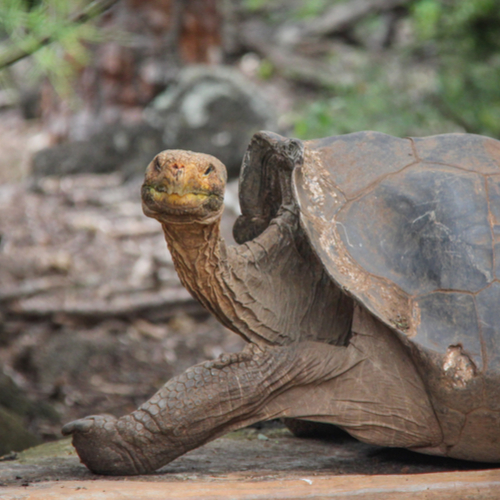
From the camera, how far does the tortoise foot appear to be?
91.6 inches

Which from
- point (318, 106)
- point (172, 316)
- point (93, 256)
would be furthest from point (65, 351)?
point (318, 106)

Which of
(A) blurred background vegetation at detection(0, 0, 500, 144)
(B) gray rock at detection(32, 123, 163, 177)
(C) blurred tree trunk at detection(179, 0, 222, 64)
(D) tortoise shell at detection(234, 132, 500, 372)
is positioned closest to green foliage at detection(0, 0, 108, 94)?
(A) blurred background vegetation at detection(0, 0, 500, 144)

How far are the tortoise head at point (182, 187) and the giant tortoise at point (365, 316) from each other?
0.01 metres

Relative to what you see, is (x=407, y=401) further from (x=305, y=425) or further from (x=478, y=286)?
(x=305, y=425)

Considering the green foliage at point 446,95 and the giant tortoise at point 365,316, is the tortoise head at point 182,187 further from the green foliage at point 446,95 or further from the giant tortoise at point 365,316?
the green foliage at point 446,95

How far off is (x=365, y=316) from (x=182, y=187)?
2.68 ft

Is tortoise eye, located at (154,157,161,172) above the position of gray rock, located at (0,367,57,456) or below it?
above

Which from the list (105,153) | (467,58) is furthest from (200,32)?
(467,58)

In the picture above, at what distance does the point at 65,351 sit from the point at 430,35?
467 centimetres

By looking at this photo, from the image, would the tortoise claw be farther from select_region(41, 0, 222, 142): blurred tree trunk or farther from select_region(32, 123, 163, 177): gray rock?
select_region(41, 0, 222, 142): blurred tree trunk

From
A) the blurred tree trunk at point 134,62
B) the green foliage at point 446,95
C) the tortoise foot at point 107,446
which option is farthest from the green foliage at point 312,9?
the tortoise foot at point 107,446

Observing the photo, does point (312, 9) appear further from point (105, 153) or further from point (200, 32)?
point (105, 153)

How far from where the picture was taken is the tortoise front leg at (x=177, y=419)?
2305 millimetres

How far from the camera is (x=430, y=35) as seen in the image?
22.4ft
